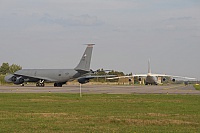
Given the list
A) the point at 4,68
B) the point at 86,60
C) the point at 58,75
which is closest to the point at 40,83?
the point at 58,75

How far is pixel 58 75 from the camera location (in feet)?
270

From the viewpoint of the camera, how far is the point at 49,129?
14430mm

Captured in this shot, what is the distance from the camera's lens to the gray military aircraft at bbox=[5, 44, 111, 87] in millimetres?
80188

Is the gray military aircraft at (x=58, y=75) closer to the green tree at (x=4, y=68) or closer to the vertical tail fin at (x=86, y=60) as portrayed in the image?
the vertical tail fin at (x=86, y=60)

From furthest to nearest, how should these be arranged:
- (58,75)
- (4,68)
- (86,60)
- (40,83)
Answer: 1. (4,68)
2. (40,83)
3. (58,75)
4. (86,60)

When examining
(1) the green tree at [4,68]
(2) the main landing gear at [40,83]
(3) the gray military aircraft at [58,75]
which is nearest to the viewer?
(3) the gray military aircraft at [58,75]

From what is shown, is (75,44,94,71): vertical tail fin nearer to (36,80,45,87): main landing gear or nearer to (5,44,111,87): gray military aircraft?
(5,44,111,87): gray military aircraft

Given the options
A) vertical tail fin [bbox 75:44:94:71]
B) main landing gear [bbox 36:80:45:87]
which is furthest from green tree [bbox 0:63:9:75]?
vertical tail fin [bbox 75:44:94:71]

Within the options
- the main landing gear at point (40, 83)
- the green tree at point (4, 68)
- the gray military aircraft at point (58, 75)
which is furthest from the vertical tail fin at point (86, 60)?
the green tree at point (4, 68)

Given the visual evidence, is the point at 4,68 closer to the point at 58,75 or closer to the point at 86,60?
the point at 58,75

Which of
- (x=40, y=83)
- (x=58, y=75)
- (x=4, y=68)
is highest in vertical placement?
(x=4, y=68)

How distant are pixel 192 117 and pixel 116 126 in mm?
4901

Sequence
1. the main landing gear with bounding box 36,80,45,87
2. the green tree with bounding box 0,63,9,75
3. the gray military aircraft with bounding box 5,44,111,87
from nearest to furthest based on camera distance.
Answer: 1. the gray military aircraft with bounding box 5,44,111,87
2. the main landing gear with bounding box 36,80,45,87
3. the green tree with bounding box 0,63,9,75

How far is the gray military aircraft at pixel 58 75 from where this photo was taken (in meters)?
80.2
